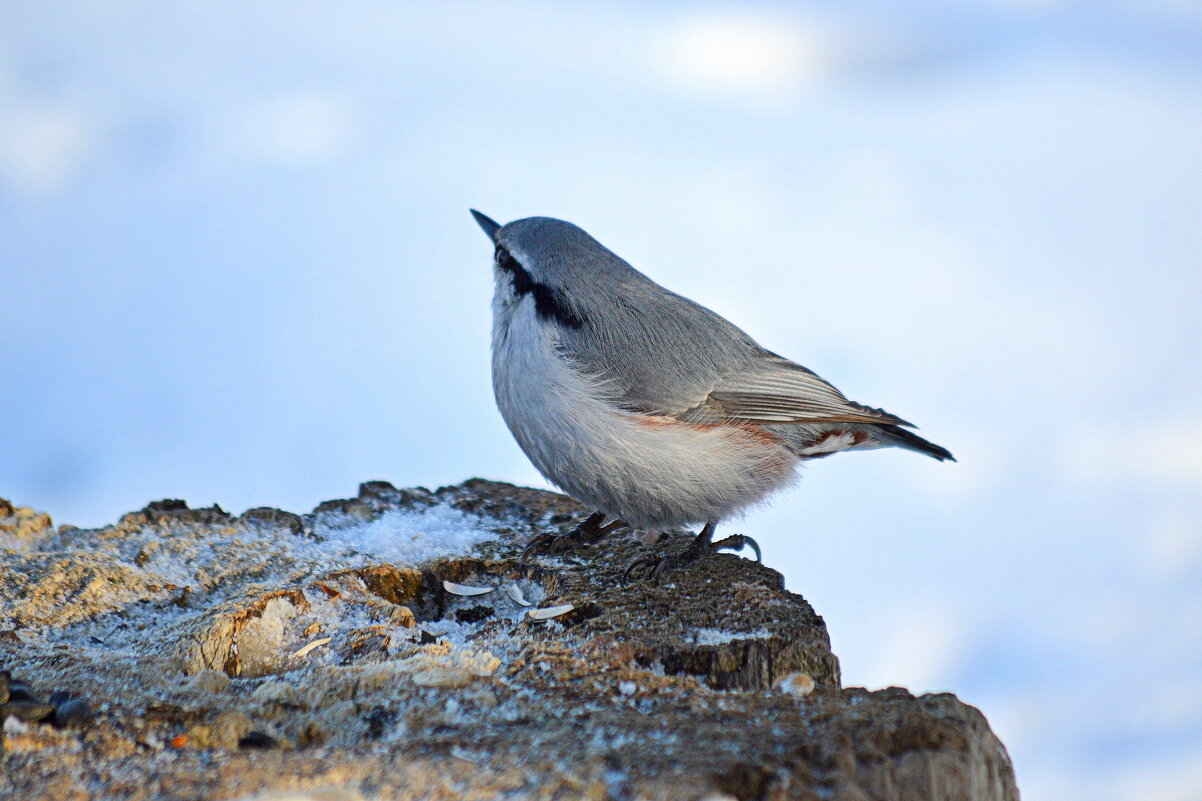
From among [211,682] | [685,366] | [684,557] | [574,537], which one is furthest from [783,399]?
[211,682]

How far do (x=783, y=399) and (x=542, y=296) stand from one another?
0.97m

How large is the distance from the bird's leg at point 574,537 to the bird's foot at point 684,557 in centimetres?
28

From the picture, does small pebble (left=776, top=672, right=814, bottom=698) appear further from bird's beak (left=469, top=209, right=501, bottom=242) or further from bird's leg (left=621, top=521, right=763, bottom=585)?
bird's beak (left=469, top=209, right=501, bottom=242)

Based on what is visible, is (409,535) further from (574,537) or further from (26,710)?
(26,710)

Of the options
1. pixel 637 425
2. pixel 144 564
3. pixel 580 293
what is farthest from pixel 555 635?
pixel 144 564

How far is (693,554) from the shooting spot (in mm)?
3693

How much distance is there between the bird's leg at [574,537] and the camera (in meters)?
3.77

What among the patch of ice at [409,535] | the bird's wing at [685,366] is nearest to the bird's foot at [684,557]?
the bird's wing at [685,366]

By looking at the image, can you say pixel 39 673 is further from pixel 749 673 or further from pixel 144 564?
pixel 749 673

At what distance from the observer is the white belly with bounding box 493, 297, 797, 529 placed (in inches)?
142

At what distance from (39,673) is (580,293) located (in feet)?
6.70

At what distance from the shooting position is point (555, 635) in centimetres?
297

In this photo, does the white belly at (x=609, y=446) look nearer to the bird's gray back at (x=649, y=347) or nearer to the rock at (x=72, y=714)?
the bird's gray back at (x=649, y=347)

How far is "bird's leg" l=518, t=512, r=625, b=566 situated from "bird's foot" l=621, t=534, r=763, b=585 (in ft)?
0.93
